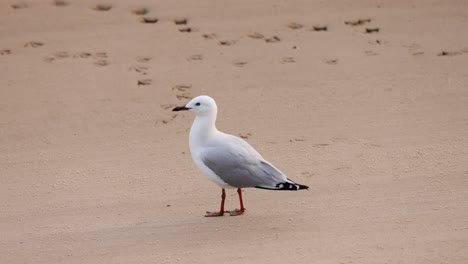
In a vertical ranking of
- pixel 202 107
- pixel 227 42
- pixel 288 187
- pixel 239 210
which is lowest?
pixel 239 210

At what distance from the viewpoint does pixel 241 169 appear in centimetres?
555

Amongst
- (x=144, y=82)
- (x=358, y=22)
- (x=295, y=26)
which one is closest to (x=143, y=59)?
(x=144, y=82)

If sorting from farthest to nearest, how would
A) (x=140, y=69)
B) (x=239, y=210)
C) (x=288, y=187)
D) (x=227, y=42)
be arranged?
(x=227, y=42) → (x=140, y=69) → (x=239, y=210) → (x=288, y=187)

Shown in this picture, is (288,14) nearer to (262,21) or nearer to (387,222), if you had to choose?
(262,21)

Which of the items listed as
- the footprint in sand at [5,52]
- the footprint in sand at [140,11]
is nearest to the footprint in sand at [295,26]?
the footprint in sand at [140,11]

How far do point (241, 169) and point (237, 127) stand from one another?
1.57 metres

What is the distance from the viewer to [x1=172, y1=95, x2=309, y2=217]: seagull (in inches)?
218

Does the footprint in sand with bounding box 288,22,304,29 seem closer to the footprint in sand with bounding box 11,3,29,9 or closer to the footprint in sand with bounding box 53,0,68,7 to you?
the footprint in sand with bounding box 53,0,68,7

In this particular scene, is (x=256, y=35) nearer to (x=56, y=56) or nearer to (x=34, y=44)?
(x=56, y=56)

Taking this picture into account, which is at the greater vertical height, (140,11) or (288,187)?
(140,11)

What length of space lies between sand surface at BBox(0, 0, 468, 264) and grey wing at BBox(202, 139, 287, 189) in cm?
21

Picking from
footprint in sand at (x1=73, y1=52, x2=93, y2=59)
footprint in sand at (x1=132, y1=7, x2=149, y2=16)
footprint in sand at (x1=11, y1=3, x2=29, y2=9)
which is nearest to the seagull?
footprint in sand at (x1=73, y1=52, x2=93, y2=59)

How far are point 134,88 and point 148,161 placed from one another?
1409 mm

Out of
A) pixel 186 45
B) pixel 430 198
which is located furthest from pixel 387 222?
pixel 186 45
